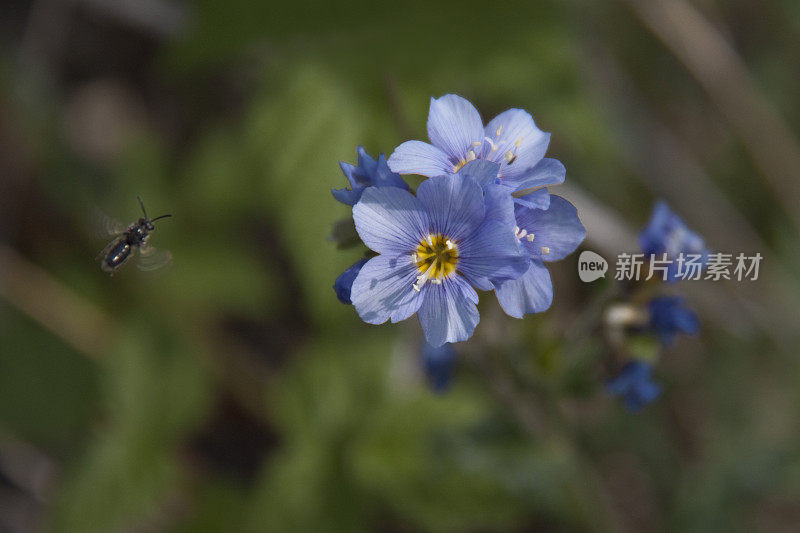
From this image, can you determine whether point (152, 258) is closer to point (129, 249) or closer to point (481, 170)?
point (129, 249)

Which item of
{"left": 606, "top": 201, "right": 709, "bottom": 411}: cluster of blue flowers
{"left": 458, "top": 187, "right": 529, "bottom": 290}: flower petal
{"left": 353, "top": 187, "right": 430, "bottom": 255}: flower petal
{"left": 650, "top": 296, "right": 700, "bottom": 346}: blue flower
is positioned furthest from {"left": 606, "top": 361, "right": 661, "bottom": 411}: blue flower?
{"left": 353, "top": 187, "right": 430, "bottom": 255}: flower petal

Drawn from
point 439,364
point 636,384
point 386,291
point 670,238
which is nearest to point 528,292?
point 386,291

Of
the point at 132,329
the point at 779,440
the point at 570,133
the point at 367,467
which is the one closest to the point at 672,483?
the point at 779,440

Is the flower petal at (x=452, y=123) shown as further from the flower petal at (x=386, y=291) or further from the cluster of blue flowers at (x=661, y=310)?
the cluster of blue flowers at (x=661, y=310)

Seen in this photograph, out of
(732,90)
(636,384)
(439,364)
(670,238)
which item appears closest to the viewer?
(670,238)

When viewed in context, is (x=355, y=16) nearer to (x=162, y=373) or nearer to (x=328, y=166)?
(x=328, y=166)

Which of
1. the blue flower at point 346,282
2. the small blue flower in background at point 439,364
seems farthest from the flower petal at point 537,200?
the small blue flower in background at point 439,364
